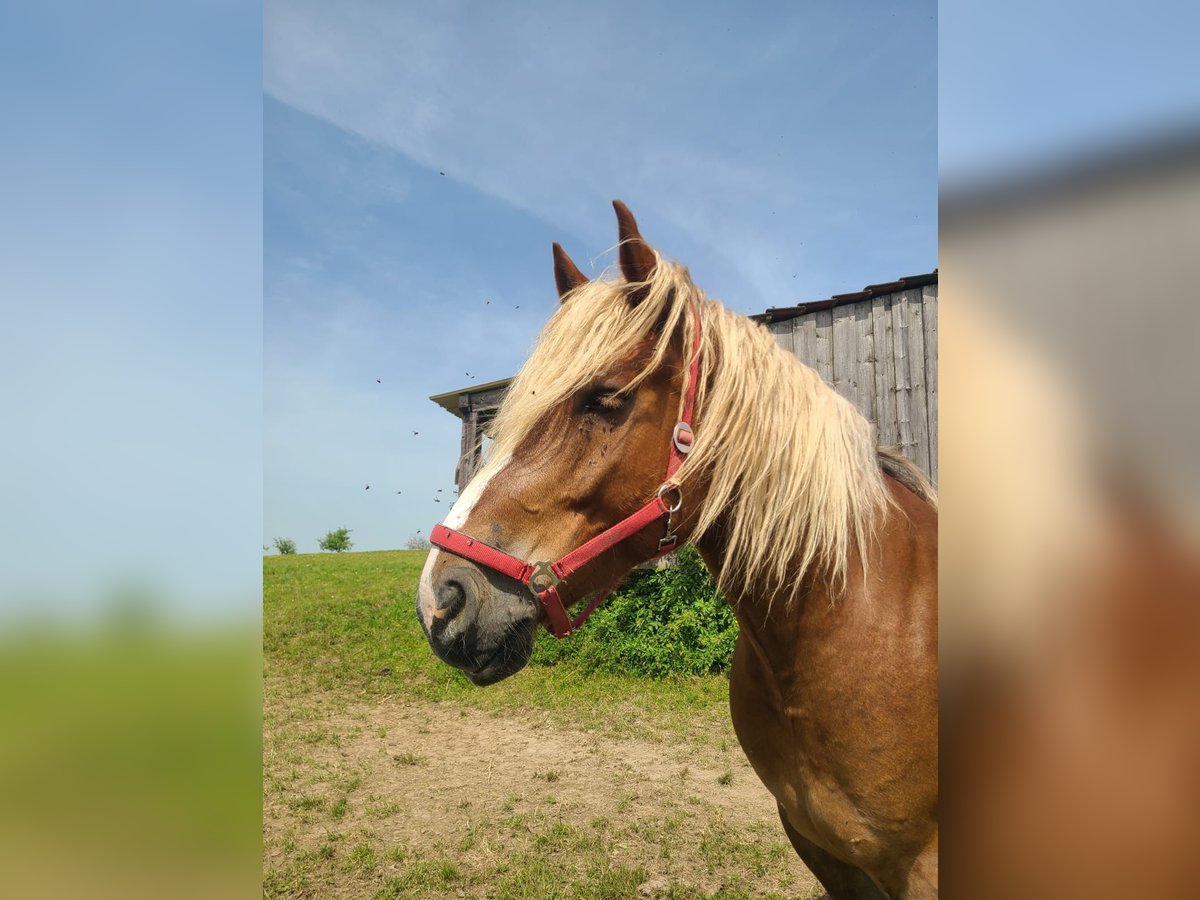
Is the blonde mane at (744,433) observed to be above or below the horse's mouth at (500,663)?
above

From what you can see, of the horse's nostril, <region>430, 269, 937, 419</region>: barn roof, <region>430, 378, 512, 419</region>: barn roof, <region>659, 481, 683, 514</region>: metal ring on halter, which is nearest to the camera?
the horse's nostril

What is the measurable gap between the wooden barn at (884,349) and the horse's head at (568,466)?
4.17 metres

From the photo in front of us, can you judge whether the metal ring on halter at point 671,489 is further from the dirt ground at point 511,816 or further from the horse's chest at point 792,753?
the dirt ground at point 511,816

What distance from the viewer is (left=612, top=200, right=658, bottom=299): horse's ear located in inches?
80.4

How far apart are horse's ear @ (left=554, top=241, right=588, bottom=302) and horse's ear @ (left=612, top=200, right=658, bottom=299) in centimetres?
34

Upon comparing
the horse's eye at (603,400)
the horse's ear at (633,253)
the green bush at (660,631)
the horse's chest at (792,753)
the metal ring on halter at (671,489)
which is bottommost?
the green bush at (660,631)

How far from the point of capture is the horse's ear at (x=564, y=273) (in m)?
2.40

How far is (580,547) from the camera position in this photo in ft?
6.14
